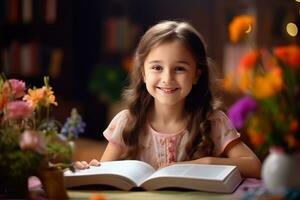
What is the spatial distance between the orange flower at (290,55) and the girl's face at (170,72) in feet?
2.45

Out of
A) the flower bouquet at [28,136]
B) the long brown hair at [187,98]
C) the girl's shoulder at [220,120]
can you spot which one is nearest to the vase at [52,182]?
the flower bouquet at [28,136]

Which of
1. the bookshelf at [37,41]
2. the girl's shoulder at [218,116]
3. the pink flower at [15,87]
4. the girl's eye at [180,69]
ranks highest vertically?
the pink flower at [15,87]

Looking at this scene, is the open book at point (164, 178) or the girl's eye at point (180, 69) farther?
the girl's eye at point (180, 69)

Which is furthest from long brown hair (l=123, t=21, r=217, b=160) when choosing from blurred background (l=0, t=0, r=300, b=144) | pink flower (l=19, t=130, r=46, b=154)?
blurred background (l=0, t=0, r=300, b=144)

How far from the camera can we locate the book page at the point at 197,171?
161cm

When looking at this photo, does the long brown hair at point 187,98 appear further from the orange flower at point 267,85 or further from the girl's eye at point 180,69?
the orange flower at point 267,85

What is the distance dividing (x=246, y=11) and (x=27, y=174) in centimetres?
353

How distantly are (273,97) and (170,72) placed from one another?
795 mm

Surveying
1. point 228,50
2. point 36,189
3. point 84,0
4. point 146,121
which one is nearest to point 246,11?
point 228,50

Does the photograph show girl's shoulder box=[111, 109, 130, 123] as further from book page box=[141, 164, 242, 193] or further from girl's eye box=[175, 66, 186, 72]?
book page box=[141, 164, 242, 193]

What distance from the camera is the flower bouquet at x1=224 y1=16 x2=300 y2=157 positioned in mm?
1161

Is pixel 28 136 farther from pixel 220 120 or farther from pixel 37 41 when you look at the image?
pixel 37 41

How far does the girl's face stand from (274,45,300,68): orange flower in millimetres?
746

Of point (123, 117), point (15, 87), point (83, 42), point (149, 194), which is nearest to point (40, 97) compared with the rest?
point (15, 87)
